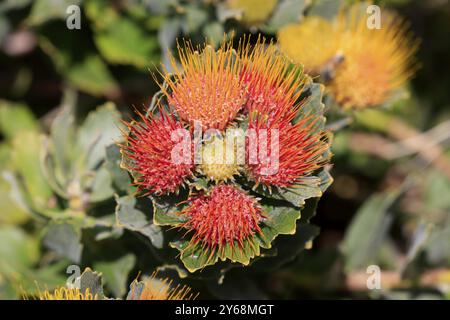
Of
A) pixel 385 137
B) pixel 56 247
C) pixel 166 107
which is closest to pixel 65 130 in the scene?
pixel 56 247

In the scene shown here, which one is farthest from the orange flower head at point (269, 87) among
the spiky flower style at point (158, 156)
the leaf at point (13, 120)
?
the leaf at point (13, 120)

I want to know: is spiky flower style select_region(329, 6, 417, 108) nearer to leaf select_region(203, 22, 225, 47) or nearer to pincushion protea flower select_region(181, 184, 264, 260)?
leaf select_region(203, 22, 225, 47)

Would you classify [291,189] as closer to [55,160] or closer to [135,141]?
[135,141]

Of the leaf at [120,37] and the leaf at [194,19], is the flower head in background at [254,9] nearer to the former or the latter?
the leaf at [194,19]

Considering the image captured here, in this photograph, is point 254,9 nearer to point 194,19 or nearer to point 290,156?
point 194,19

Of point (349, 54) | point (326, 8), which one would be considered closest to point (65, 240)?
point (349, 54)

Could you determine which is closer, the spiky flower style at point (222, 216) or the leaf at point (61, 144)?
the spiky flower style at point (222, 216)

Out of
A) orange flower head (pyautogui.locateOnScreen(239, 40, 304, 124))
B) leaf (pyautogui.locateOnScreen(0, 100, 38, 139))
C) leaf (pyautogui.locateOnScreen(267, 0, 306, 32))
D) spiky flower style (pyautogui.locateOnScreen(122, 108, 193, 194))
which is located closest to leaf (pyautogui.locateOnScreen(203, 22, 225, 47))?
leaf (pyautogui.locateOnScreen(267, 0, 306, 32))

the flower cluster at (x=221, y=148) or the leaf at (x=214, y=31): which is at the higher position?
the leaf at (x=214, y=31)
